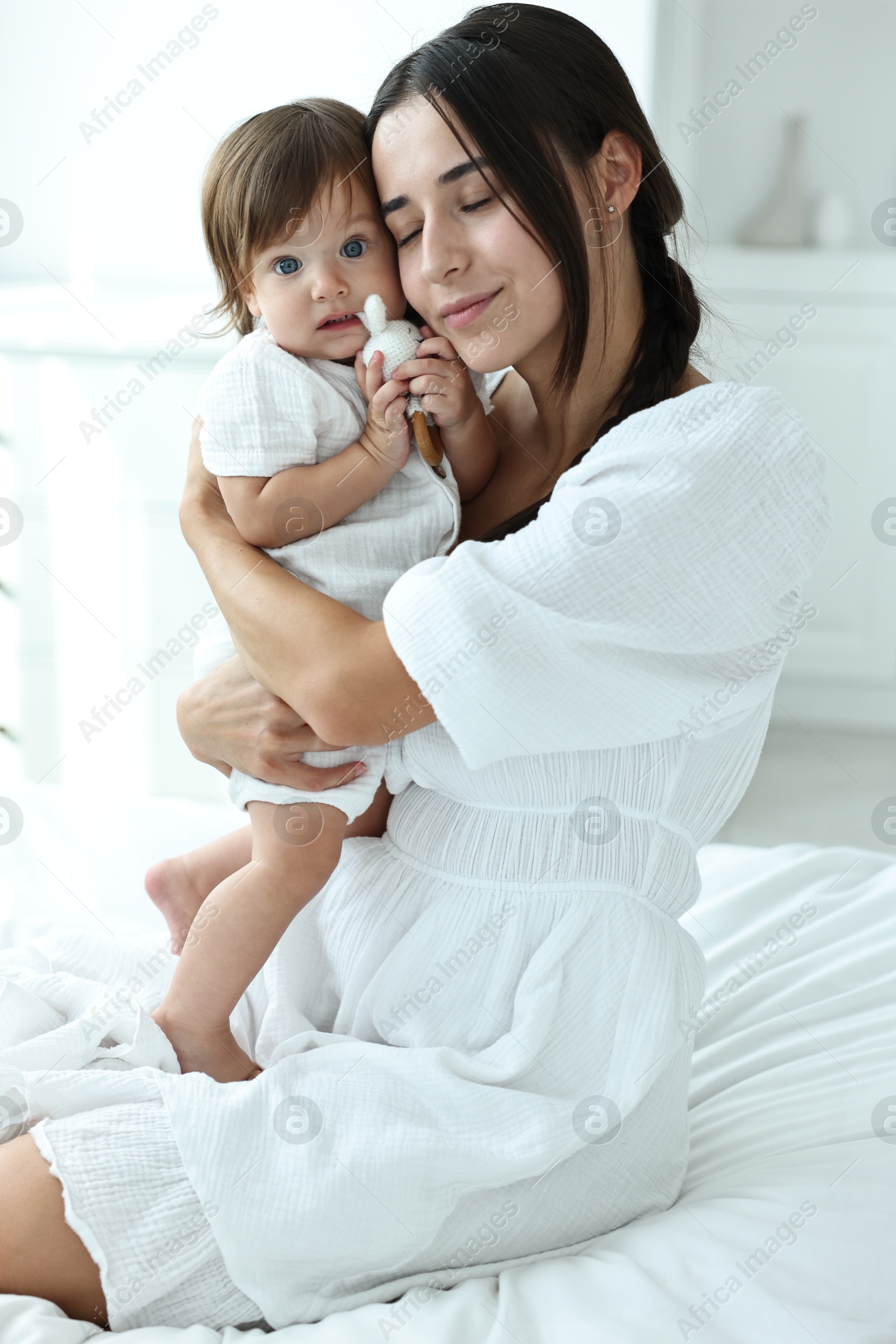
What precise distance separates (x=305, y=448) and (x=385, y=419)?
0.28ft

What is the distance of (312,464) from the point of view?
46.6 inches

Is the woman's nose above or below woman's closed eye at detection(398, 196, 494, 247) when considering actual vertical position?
below

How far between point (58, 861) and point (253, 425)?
753 mm

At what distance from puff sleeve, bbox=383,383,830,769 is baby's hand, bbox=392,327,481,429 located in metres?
0.25

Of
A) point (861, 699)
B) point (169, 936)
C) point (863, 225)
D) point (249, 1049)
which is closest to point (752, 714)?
point (249, 1049)

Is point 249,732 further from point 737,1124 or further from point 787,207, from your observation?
point 787,207

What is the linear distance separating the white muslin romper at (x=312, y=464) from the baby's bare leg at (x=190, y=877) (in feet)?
0.47

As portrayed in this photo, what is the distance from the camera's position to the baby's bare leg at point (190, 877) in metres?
1.31

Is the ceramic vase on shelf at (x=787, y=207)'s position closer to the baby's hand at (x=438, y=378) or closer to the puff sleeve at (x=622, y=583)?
the baby's hand at (x=438, y=378)

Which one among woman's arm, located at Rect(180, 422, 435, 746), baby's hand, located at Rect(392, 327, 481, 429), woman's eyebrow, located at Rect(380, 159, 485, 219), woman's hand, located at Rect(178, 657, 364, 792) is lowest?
woman's hand, located at Rect(178, 657, 364, 792)

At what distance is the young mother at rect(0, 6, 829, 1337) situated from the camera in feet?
3.02

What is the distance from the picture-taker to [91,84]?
11.1 feet

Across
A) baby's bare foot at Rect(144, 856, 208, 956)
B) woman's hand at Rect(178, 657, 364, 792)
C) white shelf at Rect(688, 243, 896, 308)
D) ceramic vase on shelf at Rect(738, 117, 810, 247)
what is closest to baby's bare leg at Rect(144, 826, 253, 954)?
baby's bare foot at Rect(144, 856, 208, 956)

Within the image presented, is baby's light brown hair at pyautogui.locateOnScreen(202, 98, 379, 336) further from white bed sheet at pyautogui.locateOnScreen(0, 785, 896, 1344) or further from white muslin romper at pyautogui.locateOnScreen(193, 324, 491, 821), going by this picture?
white bed sheet at pyautogui.locateOnScreen(0, 785, 896, 1344)
